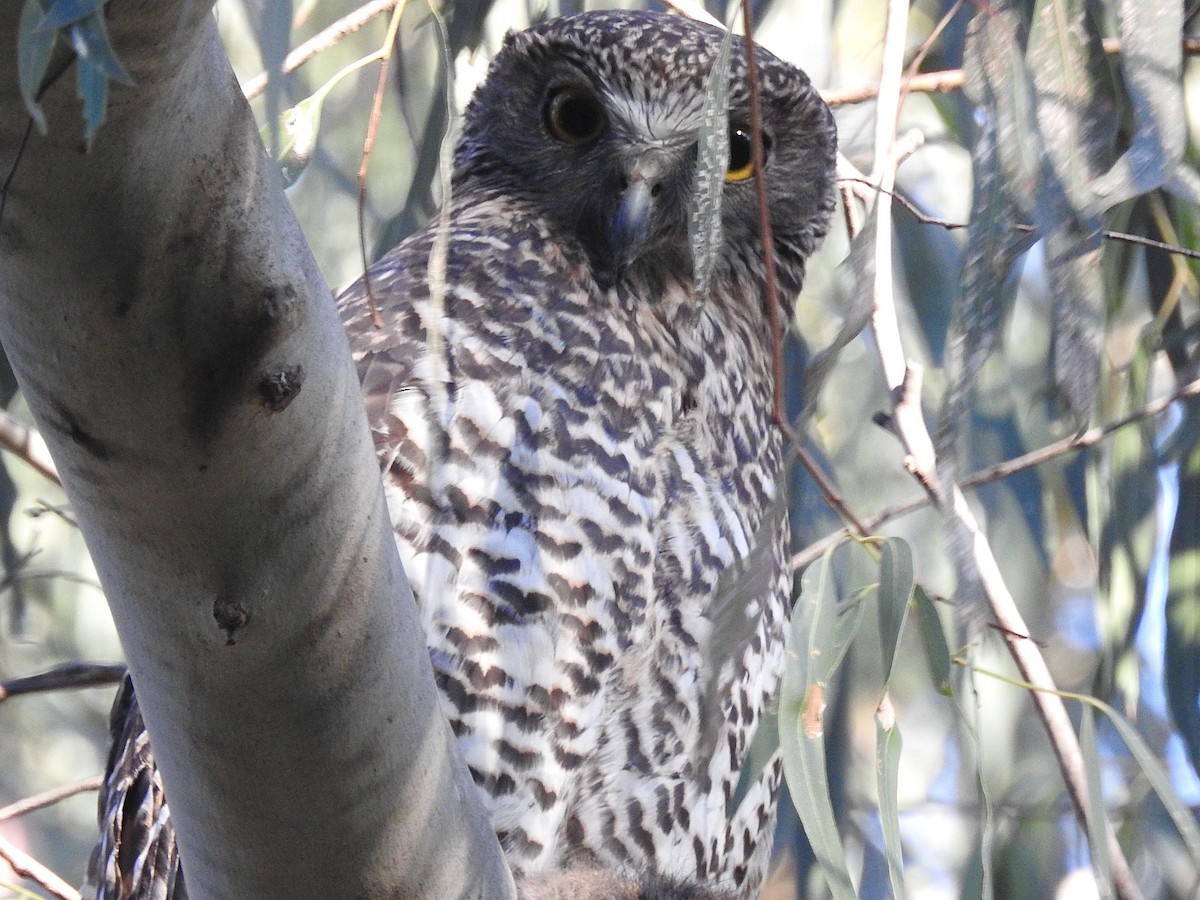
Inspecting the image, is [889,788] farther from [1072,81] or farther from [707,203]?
[1072,81]

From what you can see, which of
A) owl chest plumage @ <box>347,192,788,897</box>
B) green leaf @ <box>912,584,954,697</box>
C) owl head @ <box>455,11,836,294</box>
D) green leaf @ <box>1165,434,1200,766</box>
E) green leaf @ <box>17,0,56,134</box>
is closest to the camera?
green leaf @ <box>17,0,56,134</box>

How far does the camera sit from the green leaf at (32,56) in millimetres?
598

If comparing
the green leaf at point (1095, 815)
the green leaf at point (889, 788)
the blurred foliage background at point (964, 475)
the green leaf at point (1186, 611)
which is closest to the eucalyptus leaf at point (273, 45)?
the blurred foliage background at point (964, 475)

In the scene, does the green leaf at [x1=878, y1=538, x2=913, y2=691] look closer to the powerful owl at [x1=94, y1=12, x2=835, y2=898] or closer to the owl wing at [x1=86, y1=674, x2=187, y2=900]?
the powerful owl at [x1=94, y1=12, x2=835, y2=898]

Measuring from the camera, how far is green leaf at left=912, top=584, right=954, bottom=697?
1315mm

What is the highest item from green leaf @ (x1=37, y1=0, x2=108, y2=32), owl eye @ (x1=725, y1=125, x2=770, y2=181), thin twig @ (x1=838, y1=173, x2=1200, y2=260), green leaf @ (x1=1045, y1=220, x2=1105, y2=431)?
owl eye @ (x1=725, y1=125, x2=770, y2=181)

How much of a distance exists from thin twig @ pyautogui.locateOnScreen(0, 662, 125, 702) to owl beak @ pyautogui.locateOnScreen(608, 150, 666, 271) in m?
0.78

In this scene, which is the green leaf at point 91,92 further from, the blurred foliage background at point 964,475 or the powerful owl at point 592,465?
the blurred foliage background at point 964,475

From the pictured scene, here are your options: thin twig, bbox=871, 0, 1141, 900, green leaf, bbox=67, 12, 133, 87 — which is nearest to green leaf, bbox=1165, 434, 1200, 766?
thin twig, bbox=871, 0, 1141, 900

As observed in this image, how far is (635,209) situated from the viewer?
1.84 metres

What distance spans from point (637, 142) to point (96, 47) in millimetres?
1360

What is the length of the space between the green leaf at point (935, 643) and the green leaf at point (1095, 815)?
0.14 meters

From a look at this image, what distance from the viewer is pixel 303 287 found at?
76 centimetres

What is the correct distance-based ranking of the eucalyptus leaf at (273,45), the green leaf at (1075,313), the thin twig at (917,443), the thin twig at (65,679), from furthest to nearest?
1. the thin twig at (65,679)
2. the thin twig at (917,443)
3. the green leaf at (1075,313)
4. the eucalyptus leaf at (273,45)
